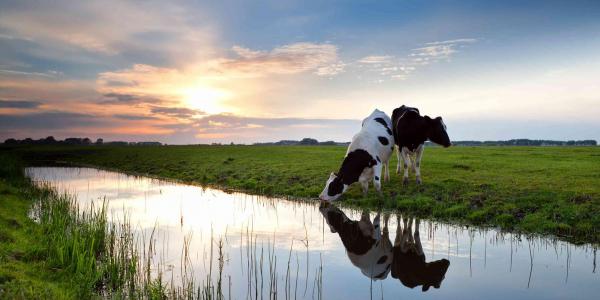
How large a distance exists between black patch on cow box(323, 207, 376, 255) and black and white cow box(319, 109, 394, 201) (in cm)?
136

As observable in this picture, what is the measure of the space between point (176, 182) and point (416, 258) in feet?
79.9

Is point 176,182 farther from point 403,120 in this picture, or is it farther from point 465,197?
point 465,197

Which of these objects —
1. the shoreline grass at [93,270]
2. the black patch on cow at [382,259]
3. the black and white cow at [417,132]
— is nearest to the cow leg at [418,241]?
the black patch on cow at [382,259]

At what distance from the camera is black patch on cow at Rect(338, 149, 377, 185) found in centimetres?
1823

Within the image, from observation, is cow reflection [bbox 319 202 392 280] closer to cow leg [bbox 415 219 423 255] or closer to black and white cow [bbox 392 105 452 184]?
cow leg [bbox 415 219 423 255]

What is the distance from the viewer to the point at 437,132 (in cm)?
1959

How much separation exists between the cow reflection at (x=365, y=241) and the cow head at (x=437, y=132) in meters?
5.79

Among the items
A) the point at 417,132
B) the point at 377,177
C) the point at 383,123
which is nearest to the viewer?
the point at 377,177

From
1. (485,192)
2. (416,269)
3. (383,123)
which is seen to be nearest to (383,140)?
(383,123)

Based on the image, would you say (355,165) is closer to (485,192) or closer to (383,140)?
(383,140)

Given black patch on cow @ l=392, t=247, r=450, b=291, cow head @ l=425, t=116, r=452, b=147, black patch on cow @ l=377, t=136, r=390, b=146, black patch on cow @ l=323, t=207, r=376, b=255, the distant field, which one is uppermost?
cow head @ l=425, t=116, r=452, b=147

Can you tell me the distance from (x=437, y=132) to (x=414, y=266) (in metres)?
10.7

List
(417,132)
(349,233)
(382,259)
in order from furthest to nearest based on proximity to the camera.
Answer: (417,132) < (349,233) < (382,259)

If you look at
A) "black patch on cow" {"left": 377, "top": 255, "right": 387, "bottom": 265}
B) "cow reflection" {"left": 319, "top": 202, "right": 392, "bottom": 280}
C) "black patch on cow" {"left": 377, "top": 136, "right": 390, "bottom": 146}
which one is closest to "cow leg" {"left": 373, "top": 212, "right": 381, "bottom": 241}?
"cow reflection" {"left": 319, "top": 202, "right": 392, "bottom": 280}
